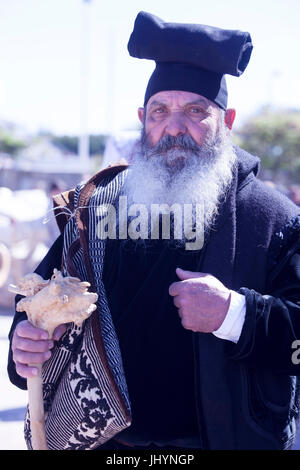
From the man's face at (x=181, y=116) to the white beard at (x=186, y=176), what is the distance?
0.04m

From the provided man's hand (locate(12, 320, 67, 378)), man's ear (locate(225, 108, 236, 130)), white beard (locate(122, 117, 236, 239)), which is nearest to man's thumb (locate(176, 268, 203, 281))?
white beard (locate(122, 117, 236, 239))

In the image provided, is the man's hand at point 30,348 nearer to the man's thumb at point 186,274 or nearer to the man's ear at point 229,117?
the man's thumb at point 186,274

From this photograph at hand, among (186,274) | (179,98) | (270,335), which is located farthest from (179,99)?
(270,335)

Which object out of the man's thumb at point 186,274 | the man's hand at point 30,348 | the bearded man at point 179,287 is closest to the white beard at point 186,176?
the bearded man at point 179,287

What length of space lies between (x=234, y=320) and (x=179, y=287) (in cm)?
19

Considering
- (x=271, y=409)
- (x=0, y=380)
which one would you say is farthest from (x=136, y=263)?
(x=0, y=380)

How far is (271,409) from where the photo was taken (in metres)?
1.84

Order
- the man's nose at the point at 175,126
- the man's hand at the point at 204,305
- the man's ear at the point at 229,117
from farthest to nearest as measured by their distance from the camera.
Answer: the man's ear at the point at 229,117 < the man's nose at the point at 175,126 < the man's hand at the point at 204,305

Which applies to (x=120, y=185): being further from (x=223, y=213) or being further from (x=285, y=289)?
(x=285, y=289)

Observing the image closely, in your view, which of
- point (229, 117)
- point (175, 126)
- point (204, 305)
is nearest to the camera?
point (204, 305)

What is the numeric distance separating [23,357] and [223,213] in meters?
0.80

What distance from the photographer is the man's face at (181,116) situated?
7.04ft

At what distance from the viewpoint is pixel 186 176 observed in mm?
2164

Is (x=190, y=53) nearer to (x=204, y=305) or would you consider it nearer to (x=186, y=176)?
(x=186, y=176)
